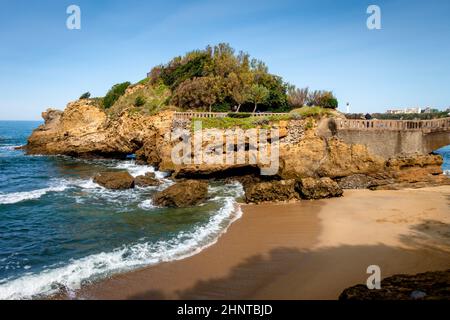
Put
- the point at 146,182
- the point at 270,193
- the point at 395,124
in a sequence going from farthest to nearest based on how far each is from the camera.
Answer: the point at 146,182 → the point at 395,124 → the point at 270,193

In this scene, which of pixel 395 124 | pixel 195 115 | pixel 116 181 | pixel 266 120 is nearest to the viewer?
pixel 395 124

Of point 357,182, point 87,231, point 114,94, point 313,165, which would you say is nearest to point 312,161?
point 313,165

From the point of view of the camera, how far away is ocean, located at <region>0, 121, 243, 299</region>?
12047 millimetres

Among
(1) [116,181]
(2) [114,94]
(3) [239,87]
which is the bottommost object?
(1) [116,181]

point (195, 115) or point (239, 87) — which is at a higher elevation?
point (239, 87)

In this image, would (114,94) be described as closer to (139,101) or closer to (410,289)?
(139,101)

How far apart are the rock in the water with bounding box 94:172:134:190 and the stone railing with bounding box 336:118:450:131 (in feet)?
50.0

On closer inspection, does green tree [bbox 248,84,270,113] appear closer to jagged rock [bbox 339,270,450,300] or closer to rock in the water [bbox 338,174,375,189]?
rock in the water [bbox 338,174,375,189]

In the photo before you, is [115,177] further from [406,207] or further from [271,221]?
[406,207]

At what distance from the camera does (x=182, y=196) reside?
65.6ft

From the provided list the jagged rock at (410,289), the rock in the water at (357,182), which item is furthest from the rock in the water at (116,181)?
the jagged rock at (410,289)

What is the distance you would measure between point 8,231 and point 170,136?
14257mm

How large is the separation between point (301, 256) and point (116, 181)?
15.7 meters

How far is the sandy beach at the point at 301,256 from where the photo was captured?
1071 cm
